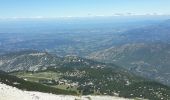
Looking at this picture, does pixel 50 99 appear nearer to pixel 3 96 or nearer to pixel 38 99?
pixel 38 99

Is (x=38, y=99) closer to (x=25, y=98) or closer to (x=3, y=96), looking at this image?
(x=25, y=98)

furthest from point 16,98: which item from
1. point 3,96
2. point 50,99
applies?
point 50,99

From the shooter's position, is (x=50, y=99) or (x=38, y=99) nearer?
(x=38, y=99)

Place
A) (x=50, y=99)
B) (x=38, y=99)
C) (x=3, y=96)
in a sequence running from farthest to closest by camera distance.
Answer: (x=50, y=99) < (x=38, y=99) < (x=3, y=96)

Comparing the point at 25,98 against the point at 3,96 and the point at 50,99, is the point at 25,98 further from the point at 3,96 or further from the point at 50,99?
the point at 50,99

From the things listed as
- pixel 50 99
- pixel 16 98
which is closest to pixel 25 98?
pixel 16 98

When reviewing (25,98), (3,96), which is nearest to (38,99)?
(25,98)

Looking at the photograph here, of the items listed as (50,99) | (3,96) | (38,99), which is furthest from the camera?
(50,99)
